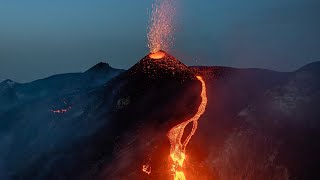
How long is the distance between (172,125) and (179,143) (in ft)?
9.59

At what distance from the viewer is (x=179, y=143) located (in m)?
36.3

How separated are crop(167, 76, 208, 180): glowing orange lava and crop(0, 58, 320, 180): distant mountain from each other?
1.78ft

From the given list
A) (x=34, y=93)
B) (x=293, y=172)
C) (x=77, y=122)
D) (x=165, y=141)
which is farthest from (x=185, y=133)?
(x=34, y=93)

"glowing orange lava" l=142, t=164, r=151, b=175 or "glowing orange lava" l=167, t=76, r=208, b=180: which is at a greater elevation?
"glowing orange lava" l=167, t=76, r=208, b=180

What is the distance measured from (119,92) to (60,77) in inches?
1422

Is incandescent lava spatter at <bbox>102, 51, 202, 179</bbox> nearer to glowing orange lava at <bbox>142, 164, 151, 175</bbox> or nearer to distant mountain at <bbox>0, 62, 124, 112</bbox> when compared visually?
glowing orange lava at <bbox>142, 164, 151, 175</bbox>

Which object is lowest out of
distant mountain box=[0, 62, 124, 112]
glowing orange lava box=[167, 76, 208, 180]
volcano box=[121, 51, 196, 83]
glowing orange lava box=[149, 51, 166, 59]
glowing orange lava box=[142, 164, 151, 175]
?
distant mountain box=[0, 62, 124, 112]

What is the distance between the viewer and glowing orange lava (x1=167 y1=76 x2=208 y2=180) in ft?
110

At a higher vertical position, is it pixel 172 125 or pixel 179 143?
pixel 172 125

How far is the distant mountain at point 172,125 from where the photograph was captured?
110 feet

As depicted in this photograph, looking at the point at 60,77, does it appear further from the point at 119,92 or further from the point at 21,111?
the point at 119,92

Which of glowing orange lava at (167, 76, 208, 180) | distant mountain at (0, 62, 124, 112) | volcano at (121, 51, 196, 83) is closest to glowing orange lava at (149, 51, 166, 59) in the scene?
volcano at (121, 51, 196, 83)

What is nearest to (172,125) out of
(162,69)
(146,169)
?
(146,169)

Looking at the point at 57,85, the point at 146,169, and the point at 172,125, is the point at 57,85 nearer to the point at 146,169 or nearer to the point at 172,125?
the point at 172,125
